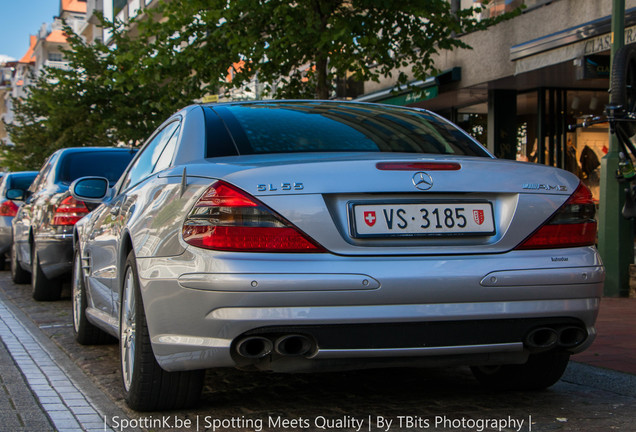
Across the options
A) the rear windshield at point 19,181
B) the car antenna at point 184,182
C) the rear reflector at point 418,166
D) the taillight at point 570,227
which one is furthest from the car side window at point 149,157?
the rear windshield at point 19,181

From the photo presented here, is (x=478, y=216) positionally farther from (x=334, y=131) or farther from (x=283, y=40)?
(x=283, y=40)

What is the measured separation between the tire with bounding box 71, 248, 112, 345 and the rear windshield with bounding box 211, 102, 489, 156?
85.8 inches

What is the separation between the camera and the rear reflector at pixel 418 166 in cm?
404

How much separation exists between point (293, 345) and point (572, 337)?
121 cm

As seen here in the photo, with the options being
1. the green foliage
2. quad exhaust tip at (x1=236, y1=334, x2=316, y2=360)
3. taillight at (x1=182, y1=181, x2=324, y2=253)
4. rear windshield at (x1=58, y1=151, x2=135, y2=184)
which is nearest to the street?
quad exhaust tip at (x1=236, y1=334, x2=316, y2=360)

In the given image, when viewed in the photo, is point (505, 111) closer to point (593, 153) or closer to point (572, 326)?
point (593, 153)

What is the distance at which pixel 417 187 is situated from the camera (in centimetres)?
400

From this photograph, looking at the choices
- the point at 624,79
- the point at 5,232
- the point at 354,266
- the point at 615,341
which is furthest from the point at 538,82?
the point at 354,266

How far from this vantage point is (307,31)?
14.6m

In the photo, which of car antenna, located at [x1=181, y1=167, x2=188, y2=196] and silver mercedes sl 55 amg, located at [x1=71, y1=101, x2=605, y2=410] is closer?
silver mercedes sl 55 amg, located at [x1=71, y1=101, x2=605, y2=410]

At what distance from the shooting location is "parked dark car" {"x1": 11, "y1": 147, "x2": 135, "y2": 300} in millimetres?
9820

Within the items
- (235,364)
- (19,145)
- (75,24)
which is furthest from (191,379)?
(75,24)

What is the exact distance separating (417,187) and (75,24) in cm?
7760

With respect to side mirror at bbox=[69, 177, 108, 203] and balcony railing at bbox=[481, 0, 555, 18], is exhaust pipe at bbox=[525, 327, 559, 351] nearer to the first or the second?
side mirror at bbox=[69, 177, 108, 203]
